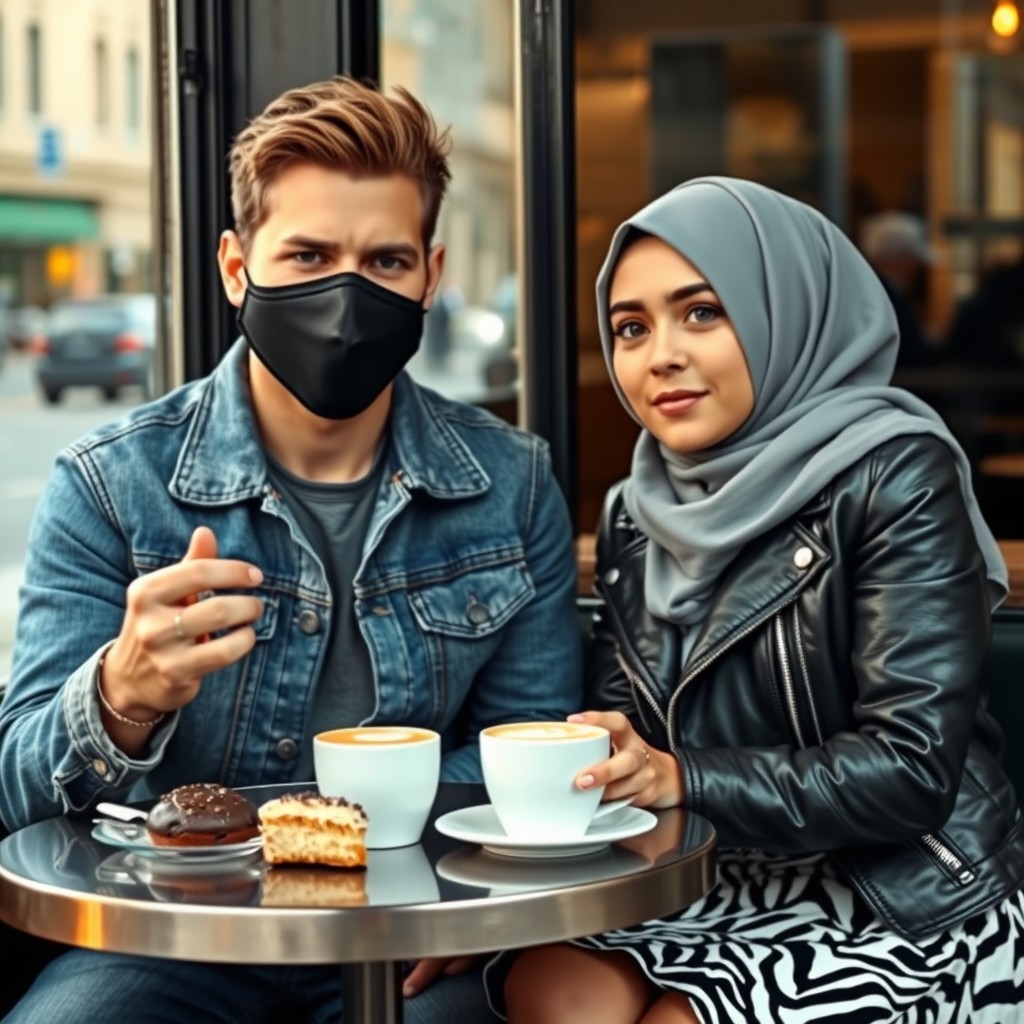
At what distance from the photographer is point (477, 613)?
2326mm

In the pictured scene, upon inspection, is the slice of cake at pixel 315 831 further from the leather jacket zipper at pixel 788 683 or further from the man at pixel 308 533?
the leather jacket zipper at pixel 788 683

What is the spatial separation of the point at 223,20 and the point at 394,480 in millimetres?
927

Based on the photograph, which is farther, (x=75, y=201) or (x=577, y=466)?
(x=75, y=201)

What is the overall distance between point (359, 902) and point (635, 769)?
39cm

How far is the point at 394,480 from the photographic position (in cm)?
234

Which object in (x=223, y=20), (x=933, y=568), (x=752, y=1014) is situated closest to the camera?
(x=752, y=1014)

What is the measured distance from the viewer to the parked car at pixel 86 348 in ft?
45.0

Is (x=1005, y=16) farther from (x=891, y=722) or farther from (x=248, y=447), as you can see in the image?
(x=891, y=722)

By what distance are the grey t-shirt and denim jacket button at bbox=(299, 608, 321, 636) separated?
0.12 feet

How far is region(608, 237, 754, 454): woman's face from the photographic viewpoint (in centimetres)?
218

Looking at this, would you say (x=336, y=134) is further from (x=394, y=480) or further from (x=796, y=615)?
(x=796, y=615)

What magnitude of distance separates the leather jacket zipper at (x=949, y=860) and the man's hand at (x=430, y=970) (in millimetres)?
582

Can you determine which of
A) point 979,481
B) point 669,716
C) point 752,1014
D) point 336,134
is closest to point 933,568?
point 669,716

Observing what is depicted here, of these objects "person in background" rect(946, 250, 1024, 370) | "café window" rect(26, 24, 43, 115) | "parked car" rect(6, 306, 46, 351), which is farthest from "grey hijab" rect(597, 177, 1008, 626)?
"parked car" rect(6, 306, 46, 351)
